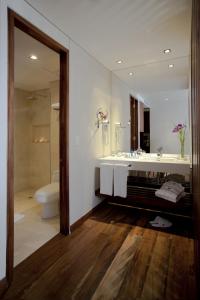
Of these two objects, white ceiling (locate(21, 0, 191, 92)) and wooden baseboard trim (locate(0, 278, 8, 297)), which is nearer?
wooden baseboard trim (locate(0, 278, 8, 297))

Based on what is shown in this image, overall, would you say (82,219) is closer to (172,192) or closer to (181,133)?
(172,192)

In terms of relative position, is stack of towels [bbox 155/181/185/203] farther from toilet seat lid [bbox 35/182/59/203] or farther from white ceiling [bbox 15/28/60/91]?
white ceiling [bbox 15/28/60/91]

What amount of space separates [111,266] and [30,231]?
1215mm

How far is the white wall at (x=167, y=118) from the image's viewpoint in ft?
9.96

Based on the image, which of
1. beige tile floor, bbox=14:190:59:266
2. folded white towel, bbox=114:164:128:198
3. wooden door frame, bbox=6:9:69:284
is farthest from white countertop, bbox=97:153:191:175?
beige tile floor, bbox=14:190:59:266

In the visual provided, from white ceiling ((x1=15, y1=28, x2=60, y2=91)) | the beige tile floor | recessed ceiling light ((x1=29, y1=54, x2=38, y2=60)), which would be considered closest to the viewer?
the beige tile floor

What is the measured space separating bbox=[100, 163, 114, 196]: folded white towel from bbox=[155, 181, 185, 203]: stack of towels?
2.38 feet

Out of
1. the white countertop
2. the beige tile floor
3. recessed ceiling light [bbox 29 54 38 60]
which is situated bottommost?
the beige tile floor

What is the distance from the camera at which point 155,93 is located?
3.37m

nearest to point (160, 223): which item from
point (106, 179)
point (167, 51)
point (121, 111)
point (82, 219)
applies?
point (106, 179)

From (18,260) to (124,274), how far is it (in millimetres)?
1050

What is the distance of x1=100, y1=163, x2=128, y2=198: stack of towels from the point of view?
Result: 287cm

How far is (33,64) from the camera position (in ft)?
9.81

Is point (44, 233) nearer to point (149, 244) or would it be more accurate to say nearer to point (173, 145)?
point (149, 244)
